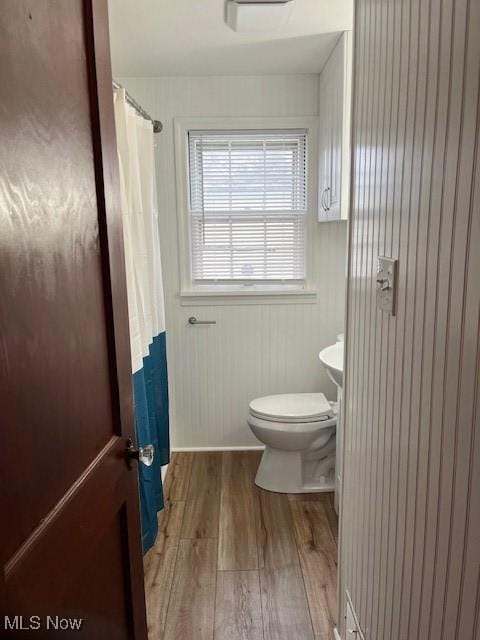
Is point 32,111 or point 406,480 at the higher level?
point 32,111

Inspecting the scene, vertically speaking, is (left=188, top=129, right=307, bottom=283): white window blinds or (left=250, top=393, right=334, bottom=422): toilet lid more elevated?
(left=188, top=129, right=307, bottom=283): white window blinds

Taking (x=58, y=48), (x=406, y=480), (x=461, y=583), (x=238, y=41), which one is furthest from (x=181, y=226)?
(x=461, y=583)

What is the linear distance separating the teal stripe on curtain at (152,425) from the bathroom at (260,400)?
0.8 inches

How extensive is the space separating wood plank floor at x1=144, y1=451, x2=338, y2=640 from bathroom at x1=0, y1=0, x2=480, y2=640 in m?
0.01

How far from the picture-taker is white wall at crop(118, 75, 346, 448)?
268cm

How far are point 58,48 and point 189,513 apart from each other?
2.17 metres

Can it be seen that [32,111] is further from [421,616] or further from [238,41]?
[238,41]

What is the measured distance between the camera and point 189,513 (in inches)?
94.9

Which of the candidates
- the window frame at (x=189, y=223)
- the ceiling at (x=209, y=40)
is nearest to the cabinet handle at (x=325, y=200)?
the window frame at (x=189, y=223)

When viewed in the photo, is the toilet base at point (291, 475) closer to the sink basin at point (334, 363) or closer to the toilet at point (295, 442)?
the toilet at point (295, 442)

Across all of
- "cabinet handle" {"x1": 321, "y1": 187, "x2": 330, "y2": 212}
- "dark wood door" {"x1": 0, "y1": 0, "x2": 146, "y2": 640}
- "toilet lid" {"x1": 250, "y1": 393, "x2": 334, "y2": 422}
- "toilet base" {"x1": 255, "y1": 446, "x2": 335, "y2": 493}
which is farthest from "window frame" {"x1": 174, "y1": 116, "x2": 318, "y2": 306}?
"dark wood door" {"x1": 0, "y1": 0, "x2": 146, "y2": 640}

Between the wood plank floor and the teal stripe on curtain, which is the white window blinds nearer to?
the teal stripe on curtain

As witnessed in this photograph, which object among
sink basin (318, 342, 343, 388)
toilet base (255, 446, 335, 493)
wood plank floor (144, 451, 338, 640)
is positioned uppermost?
sink basin (318, 342, 343, 388)

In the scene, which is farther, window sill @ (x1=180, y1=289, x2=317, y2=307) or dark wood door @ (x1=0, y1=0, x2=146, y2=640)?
window sill @ (x1=180, y1=289, x2=317, y2=307)
